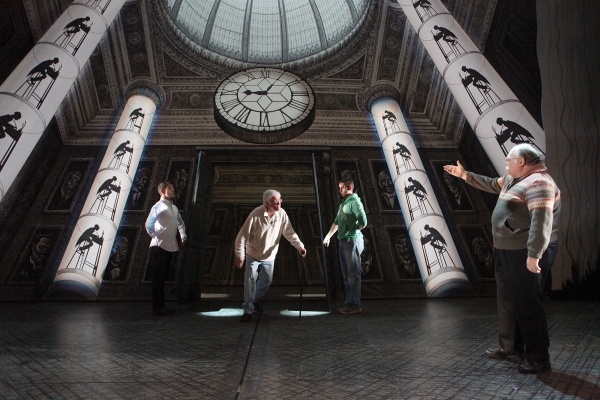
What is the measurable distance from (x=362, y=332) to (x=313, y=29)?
9.95 meters

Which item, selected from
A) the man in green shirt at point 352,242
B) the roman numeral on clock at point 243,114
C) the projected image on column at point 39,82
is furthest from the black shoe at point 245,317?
the roman numeral on clock at point 243,114

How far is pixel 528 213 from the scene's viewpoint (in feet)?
6.11

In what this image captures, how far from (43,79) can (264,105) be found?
183 inches

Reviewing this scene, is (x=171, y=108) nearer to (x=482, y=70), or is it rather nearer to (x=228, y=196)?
(x=228, y=196)

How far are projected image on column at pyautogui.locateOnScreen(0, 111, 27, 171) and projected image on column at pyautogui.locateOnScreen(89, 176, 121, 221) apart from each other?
177 cm

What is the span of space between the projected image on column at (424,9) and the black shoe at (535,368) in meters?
5.92

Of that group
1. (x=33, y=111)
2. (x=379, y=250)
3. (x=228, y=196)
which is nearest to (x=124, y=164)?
(x=33, y=111)

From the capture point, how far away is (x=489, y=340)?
7.92 ft

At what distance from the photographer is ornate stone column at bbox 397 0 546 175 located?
4773mm

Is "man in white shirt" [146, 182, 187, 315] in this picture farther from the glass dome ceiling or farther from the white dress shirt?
the glass dome ceiling

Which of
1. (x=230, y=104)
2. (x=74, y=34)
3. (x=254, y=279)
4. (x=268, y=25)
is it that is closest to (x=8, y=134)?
(x=74, y=34)

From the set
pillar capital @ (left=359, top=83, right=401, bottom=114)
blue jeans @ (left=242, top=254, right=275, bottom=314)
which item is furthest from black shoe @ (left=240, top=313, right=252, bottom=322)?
pillar capital @ (left=359, top=83, right=401, bottom=114)

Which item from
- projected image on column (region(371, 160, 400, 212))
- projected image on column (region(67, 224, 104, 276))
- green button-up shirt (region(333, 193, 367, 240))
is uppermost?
projected image on column (region(371, 160, 400, 212))

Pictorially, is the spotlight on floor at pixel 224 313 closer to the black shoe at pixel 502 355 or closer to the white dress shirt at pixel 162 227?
the white dress shirt at pixel 162 227
